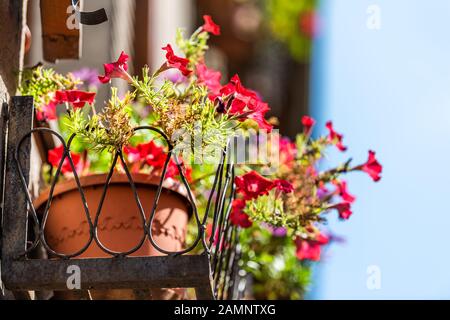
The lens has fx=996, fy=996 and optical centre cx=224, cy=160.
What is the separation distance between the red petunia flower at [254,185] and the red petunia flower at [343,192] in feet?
1.50

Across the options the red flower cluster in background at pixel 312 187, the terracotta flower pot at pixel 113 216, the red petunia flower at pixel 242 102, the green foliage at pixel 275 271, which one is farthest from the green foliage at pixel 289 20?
the red petunia flower at pixel 242 102

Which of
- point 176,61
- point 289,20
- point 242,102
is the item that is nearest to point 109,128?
point 176,61

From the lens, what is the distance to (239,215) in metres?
3.55

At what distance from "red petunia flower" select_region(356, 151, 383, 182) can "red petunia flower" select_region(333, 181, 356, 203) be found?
11 centimetres

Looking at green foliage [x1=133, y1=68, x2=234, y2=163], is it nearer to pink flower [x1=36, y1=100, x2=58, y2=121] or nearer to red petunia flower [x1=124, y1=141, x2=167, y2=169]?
red petunia flower [x1=124, y1=141, x2=167, y2=169]

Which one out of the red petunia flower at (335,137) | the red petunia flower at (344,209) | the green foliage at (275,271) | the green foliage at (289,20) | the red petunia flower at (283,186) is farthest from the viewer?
the green foliage at (289,20)

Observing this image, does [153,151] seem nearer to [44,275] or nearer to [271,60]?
[44,275]

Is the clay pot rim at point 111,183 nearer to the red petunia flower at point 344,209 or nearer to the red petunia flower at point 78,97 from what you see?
the red petunia flower at point 78,97

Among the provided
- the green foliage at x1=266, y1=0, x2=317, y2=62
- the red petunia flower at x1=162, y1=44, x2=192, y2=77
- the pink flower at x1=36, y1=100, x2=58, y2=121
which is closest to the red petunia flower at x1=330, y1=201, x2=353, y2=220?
the red petunia flower at x1=162, y1=44, x2=192, y2=77

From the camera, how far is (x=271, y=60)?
40.5ft

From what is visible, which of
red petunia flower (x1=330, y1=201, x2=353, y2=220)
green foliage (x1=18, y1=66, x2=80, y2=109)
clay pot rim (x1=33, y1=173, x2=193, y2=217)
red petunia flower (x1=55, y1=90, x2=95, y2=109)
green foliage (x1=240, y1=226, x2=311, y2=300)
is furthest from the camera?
green foliage (x1=240, y1=226, x2=311, y2=300)

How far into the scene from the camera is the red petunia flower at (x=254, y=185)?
10.7ft

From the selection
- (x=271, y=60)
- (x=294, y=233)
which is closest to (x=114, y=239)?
(x=294, y=233)

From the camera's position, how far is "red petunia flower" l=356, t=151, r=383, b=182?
11.8 ft
